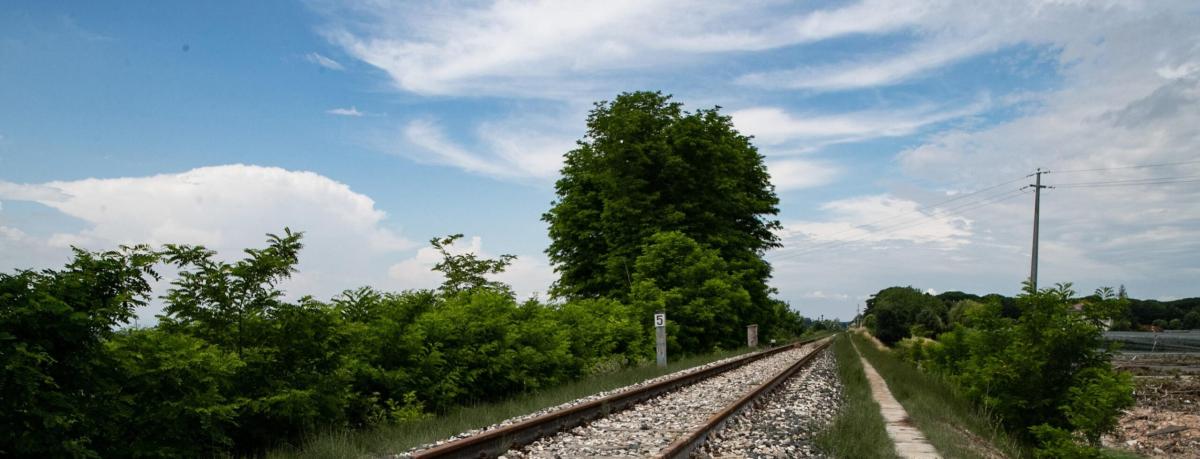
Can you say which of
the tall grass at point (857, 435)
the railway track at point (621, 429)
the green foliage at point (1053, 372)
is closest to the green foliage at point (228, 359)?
the railway track at point (621, 429)

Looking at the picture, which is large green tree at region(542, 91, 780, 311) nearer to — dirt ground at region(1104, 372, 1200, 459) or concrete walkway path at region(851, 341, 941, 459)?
dirt ground at region(1104, 372, 1200, 459)

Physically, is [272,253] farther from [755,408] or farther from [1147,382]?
[1147,382]

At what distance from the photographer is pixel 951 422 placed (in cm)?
1335

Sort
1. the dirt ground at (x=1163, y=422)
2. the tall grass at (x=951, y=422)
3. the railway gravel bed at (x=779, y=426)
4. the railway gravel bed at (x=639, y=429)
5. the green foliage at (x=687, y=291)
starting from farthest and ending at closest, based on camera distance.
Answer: the green foliage at (x=687, y=291) < the dirt ground at (x=1163, y=422) < the tall grass at (x=951, y=422) < the railway gravel bed at (x=779, y=426) < the railway gravel bed at (x=639, y=429)

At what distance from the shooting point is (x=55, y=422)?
17.9 ft

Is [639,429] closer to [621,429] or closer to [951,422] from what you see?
[621,429]

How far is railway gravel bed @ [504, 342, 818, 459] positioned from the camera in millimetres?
7664

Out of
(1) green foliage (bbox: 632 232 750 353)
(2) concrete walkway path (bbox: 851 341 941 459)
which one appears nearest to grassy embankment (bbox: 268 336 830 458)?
(2) concrete walkway path (bbox: 851 341 941 459)

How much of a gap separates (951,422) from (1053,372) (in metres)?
3.45

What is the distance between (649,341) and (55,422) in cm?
2207

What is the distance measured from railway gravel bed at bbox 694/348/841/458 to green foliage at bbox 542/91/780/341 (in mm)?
18943

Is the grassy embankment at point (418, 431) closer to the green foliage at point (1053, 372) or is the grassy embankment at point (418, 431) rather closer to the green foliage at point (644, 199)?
the green foliage at point (1053, 372)

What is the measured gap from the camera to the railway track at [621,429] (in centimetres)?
732

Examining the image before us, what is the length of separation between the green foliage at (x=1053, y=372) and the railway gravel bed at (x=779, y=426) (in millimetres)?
3515
